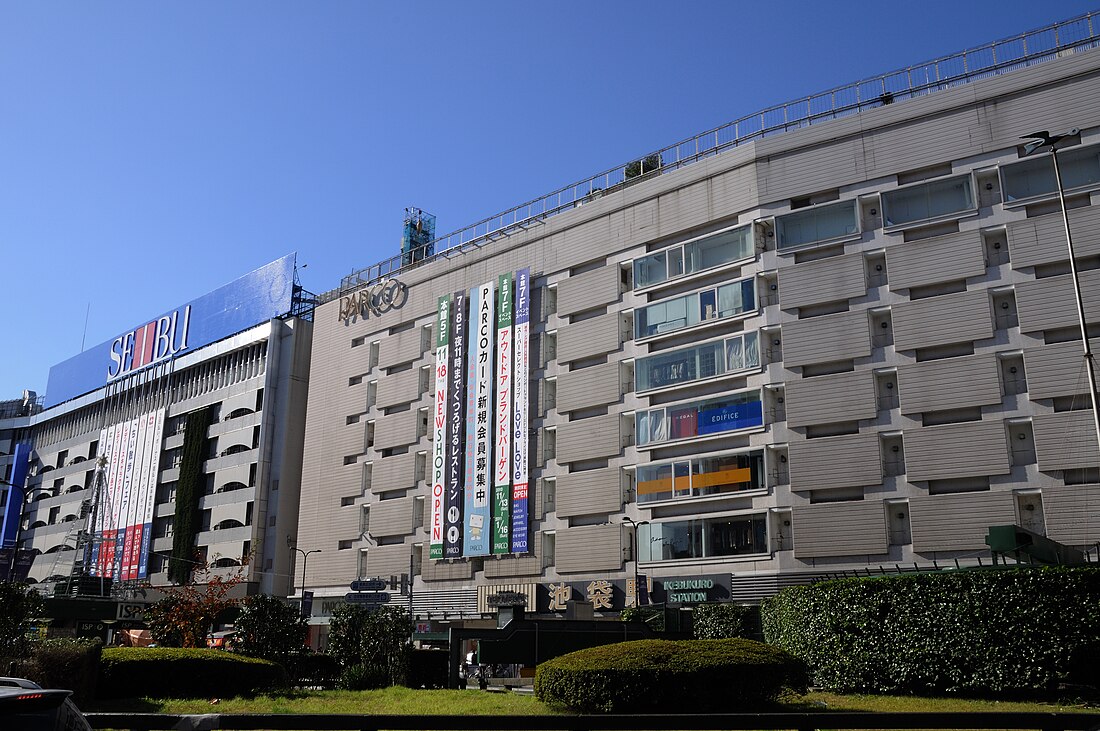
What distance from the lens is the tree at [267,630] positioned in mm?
34031

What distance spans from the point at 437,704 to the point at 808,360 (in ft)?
111

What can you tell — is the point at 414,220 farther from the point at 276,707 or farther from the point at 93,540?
the point at 276,707

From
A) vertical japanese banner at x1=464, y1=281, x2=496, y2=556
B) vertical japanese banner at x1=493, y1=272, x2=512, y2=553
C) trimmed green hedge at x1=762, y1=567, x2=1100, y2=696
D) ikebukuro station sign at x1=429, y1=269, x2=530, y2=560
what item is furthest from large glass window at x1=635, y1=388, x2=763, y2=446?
trimmed green hedge at x1=762, y1=567, x2=1100, y2=696

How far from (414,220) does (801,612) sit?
226ft

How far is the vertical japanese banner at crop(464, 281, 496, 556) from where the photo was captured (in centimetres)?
6712

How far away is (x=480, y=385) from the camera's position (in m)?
69.4

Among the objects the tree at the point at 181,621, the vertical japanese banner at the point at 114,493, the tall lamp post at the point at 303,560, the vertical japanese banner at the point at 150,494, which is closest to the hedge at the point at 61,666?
the tree at the point at 181,621

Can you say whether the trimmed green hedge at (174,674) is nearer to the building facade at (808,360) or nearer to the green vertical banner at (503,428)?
the building facade at (808,360)

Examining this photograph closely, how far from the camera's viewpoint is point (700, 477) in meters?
57.2

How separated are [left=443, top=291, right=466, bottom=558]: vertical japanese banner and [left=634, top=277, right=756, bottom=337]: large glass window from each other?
15035 millimetres

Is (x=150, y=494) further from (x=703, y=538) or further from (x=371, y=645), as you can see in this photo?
(x=371, y=645)

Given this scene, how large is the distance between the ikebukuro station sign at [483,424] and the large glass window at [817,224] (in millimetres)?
19720

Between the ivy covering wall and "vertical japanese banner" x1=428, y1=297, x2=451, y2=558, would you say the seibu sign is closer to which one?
the ivy covering wall

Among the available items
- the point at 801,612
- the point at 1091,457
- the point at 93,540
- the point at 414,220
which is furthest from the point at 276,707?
the point at 93,540
